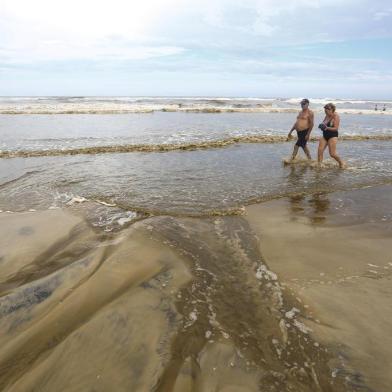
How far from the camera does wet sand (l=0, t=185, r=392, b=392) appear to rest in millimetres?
2250

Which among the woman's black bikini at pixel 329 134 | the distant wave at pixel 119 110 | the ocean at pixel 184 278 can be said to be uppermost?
the woman's black bikini at pixel 329 134

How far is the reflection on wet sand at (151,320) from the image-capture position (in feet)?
7.29

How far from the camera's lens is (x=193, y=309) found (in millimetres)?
2936

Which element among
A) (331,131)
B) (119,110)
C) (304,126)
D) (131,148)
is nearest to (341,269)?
(331,131)

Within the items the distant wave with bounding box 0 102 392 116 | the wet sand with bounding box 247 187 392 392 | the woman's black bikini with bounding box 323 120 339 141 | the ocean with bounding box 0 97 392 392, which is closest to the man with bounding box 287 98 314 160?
the woman's black bikini with bounding box 323 120 339 141

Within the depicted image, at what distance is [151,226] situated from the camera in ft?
15.7

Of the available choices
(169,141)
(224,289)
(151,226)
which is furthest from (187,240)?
(169,141)

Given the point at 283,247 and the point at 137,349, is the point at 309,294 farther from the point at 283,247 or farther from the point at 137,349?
the point at 137,349

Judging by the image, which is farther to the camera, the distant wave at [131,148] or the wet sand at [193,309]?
the distant wave at [131,148]

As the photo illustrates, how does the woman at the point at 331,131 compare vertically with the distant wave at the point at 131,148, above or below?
above

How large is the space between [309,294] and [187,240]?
175 centimetres

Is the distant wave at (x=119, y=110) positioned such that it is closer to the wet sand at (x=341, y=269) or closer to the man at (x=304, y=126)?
the man at (x=304, y=126)

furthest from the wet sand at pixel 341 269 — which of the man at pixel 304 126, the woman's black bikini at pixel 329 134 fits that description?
the man at pixel 304 126

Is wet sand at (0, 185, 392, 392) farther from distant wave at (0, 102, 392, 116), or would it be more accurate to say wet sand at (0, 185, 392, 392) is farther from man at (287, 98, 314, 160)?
distant wave at (0, 102, 392, 116)
